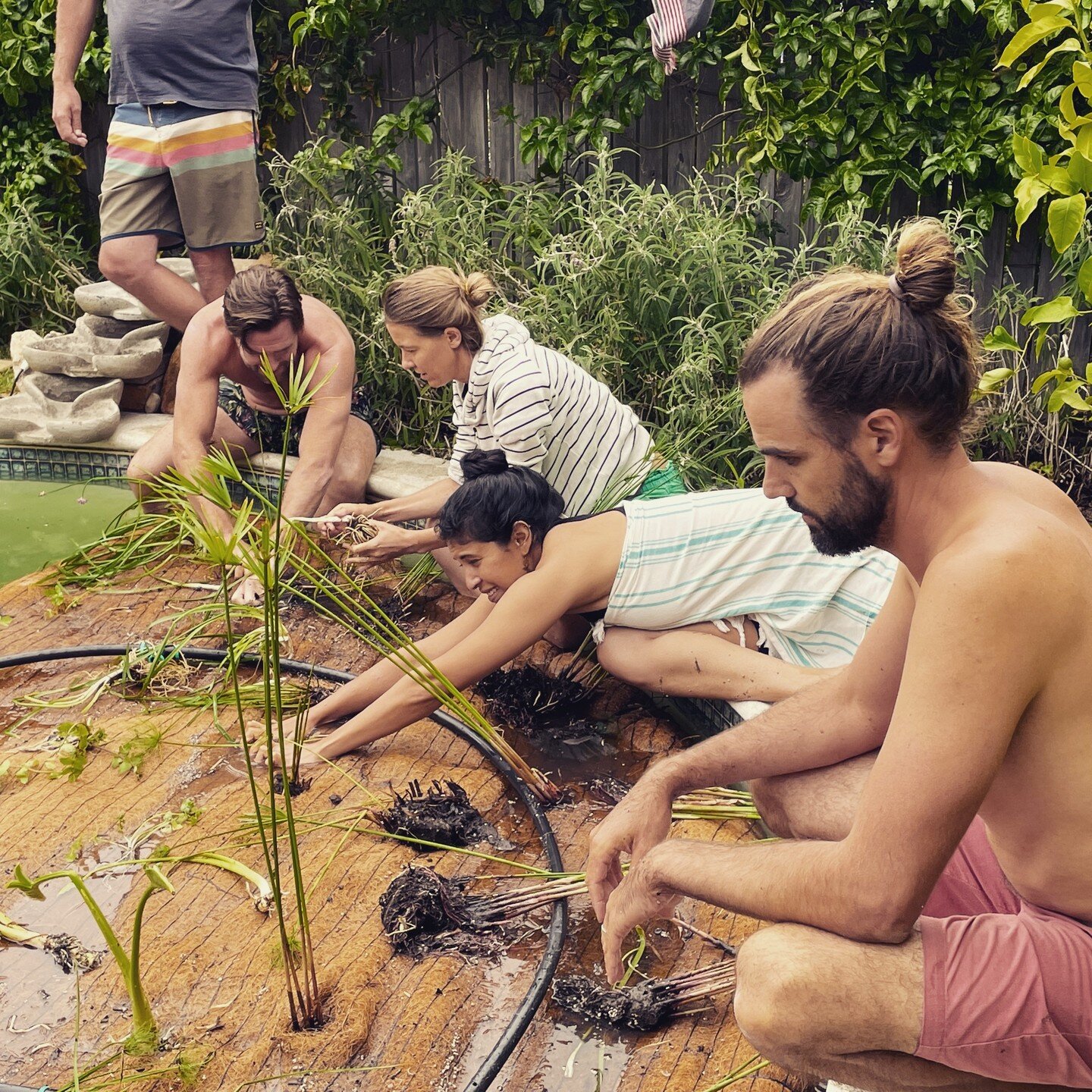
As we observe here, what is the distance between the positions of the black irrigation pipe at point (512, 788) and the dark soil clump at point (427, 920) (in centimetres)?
18

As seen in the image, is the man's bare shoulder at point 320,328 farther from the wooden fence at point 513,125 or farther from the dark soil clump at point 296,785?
the dark soil clump at point 296,785

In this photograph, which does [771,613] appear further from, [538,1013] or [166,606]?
[166,606]

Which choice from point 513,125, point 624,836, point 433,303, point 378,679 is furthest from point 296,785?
point 513,125

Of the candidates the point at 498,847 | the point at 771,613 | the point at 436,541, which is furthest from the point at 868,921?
the point at 436,541

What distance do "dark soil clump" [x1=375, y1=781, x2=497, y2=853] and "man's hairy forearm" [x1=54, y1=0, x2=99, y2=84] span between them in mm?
3877

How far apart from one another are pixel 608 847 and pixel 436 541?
188cm

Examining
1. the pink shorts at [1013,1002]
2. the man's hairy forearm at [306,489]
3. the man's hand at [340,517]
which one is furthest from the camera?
the man's hairy forearm at [306,489]

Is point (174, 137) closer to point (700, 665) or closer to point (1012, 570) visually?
point (700, 665)

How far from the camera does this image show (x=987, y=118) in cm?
483

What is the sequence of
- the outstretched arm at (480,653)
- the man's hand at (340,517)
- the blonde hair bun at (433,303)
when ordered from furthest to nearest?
the man's hand at (340,517) < the blonde hair bun at (433,303) < the outstretched arm at (480,653)

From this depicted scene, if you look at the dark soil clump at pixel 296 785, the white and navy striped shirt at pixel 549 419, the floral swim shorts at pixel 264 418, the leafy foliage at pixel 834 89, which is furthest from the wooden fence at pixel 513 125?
the dark soil clump at pixel 296 785

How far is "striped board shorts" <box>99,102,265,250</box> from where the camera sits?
499 cm

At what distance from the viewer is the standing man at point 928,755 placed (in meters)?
1.62

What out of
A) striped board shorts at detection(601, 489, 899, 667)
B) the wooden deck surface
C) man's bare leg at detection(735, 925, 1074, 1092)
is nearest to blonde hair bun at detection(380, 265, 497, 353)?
striped board shorts at detection(601, 489, 899, 667)
